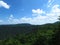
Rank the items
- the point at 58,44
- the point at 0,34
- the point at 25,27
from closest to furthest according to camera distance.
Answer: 1. the point at 58,44
2. the point at 0,34
3. the point at 25,27

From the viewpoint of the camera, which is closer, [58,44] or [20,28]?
[58,44]

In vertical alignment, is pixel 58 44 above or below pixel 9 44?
above

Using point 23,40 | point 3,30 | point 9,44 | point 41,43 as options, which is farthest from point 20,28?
point 41,43

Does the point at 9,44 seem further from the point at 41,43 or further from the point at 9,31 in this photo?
the point at 9,31

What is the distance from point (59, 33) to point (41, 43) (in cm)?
928

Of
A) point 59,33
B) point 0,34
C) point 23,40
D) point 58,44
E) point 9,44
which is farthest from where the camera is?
point 0,34

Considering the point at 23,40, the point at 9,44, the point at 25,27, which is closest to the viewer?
the point at 9,44

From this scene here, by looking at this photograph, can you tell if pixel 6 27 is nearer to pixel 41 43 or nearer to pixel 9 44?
pixel 9 44

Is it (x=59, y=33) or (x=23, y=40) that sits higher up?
(x=59, y=33)

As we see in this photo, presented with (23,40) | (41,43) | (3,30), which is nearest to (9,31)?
(3,30)

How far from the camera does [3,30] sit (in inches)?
3435

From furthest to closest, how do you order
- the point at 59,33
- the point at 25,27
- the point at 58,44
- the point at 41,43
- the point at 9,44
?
the point at 25,27
the point at 9,44
the point at 41,43
the point at 59,33
the point at 58,44

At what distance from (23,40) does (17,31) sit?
2916 cm

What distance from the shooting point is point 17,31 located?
282 feet
